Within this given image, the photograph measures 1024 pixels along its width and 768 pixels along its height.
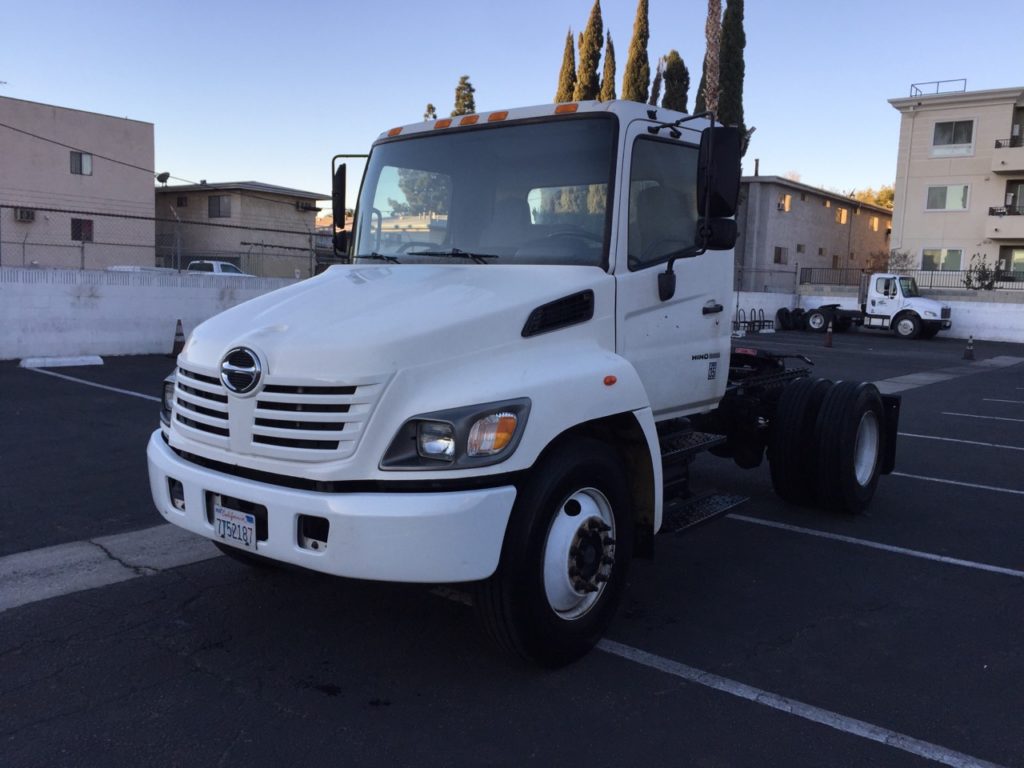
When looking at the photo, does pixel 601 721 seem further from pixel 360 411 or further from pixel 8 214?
pixel 8 214

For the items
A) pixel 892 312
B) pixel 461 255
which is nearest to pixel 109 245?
pixel 892 312

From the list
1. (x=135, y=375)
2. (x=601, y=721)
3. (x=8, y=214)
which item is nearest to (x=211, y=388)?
(x=601, y=721)

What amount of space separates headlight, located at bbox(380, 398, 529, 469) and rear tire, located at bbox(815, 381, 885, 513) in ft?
12.5

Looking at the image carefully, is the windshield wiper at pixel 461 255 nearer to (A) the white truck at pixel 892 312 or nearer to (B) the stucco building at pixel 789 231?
(A) the white truck at pixel 892 312

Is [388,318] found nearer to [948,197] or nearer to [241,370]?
[241,370]

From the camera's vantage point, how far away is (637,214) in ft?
14.6

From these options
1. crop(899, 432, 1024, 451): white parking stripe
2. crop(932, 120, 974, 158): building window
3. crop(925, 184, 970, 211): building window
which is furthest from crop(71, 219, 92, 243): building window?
crop(932, 120, 974, 158): building window

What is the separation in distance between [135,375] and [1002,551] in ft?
39.0

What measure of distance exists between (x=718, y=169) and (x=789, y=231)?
43.1 meters

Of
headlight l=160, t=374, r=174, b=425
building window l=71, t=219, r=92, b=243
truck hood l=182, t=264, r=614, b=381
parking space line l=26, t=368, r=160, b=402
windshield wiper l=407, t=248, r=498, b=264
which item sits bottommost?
parking space line l=26, t=368, r=160, b=402

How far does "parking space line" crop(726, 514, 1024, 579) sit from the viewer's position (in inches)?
217

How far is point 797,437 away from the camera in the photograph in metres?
6.46

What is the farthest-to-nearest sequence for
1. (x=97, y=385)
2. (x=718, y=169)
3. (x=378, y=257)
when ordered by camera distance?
(x=97, y=385)
(x=378, y=257)
(x=718, y=169)

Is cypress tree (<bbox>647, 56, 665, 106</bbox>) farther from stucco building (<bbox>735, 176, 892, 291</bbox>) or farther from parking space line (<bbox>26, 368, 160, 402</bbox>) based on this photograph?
parking space line (<bbox>26, 368, 160, 402</bbox>)
